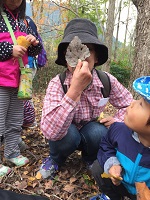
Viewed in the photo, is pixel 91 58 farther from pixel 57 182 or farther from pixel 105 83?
pixel 57 182

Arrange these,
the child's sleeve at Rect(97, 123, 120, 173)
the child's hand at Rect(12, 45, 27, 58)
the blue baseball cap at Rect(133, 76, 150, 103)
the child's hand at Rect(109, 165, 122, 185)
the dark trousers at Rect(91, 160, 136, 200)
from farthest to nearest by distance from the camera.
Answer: the child's hand at Rect(12, 45, 27, 58) → the dark trousers at Rect(91, 160, 136, 200) → the child's sleeve at Rect(97, 123, 120, 173) → the child's hand at Rect(109, 165, 122, 185) → the blue baseball cap at Rect(133, 76, 150, 103)

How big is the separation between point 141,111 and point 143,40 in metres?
1.82

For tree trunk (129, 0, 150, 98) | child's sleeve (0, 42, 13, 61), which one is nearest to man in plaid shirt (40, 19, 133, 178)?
child's sleeve (0, 42, 13, 61)

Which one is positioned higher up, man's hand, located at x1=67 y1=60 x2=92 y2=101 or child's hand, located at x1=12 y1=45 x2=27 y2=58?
child's hand, located at x1=12 y1=45 x2=27 y2=58

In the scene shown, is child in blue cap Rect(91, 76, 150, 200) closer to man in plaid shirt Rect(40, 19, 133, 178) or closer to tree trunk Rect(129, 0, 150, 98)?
man in plaid shirt Rect(40, 19, 133, 178)

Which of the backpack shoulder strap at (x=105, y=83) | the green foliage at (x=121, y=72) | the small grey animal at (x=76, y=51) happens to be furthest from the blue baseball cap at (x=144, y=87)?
the green foliage at (x=121, y=72)

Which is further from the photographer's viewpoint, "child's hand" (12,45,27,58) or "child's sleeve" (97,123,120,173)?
"child's hand" (12,45,27,58)

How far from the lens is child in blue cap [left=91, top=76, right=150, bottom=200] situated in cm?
117

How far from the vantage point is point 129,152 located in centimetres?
137

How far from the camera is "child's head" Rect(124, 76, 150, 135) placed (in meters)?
1.12

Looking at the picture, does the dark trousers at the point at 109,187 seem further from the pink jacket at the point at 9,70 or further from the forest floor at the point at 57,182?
the pink jacket at the point at 9,70

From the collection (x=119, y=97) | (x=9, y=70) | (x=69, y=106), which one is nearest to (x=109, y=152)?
(x=69, y=106)

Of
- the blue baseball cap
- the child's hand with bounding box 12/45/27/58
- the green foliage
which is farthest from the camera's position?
the green foliage

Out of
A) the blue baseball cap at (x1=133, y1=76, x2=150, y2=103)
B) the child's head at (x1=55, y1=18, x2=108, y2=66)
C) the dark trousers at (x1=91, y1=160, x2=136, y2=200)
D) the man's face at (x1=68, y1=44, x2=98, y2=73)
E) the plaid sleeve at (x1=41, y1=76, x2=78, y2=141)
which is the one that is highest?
the child's head at (x1=55, y1=18, x2=108, y2=66)
